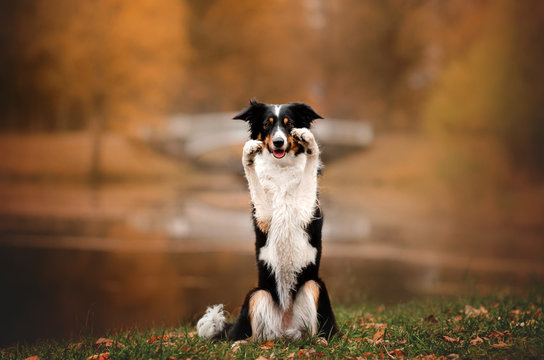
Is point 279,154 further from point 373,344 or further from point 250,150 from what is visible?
point 373,344

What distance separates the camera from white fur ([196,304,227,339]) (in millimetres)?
4570

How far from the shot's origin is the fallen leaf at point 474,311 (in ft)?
18.1

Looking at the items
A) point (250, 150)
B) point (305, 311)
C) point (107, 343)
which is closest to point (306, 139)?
point (250, 150)

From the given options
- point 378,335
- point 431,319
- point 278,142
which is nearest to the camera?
point 278,142

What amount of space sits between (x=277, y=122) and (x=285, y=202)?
0.63 meters

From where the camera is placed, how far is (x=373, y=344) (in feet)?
14.5

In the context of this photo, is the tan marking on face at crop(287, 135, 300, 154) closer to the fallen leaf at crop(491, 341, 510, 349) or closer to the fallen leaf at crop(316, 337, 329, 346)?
the fallen leaf at crop(316, 337, 329, 346)

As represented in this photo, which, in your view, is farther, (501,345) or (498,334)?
(498,334)

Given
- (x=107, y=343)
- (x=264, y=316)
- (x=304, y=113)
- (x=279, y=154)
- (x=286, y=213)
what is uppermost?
(x=304, y=113)

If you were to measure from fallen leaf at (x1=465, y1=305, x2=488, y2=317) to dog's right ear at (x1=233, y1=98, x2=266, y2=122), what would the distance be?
3.03 metres

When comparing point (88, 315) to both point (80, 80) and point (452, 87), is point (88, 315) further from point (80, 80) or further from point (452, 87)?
point (452, 87)

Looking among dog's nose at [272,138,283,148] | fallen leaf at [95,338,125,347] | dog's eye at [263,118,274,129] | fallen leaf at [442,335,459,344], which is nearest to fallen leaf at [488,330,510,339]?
fallen leaf at [442,335,459,344]

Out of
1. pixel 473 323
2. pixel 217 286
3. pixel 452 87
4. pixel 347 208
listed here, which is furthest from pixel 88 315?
pixel 452 87

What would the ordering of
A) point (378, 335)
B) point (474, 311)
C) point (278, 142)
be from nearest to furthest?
point (278, 142) → point (378, 335) → point (474, 311)
